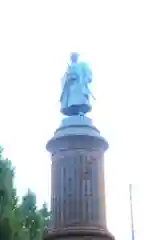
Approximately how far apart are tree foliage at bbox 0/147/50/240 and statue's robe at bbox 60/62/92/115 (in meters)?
4.17

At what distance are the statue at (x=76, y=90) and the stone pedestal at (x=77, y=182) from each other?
63 cm

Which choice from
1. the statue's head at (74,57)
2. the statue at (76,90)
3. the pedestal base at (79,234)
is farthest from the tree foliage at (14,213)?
the statue's head at (74,57)

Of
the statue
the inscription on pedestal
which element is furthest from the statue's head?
the inscription on pedestal

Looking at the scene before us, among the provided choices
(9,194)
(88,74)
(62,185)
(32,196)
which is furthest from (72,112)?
(9,194)

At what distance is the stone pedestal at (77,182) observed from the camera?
706 inches

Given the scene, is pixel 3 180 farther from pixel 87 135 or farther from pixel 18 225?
pixel 87 135

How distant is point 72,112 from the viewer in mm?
20172

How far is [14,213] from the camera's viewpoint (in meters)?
13.9

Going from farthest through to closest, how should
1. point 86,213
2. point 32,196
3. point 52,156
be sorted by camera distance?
point 52,156 → point 86,213 → point 32,196

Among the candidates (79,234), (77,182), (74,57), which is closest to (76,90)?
(74,57)

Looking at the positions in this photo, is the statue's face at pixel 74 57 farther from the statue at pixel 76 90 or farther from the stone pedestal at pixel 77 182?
the stone pedestal at pixel 77 182

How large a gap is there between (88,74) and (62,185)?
4217 millimetres

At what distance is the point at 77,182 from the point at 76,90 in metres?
3.37

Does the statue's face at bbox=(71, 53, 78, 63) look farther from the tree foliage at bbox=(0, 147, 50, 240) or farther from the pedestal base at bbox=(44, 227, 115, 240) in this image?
the pedestal base at bbox=(44, 227, 115, 240)
